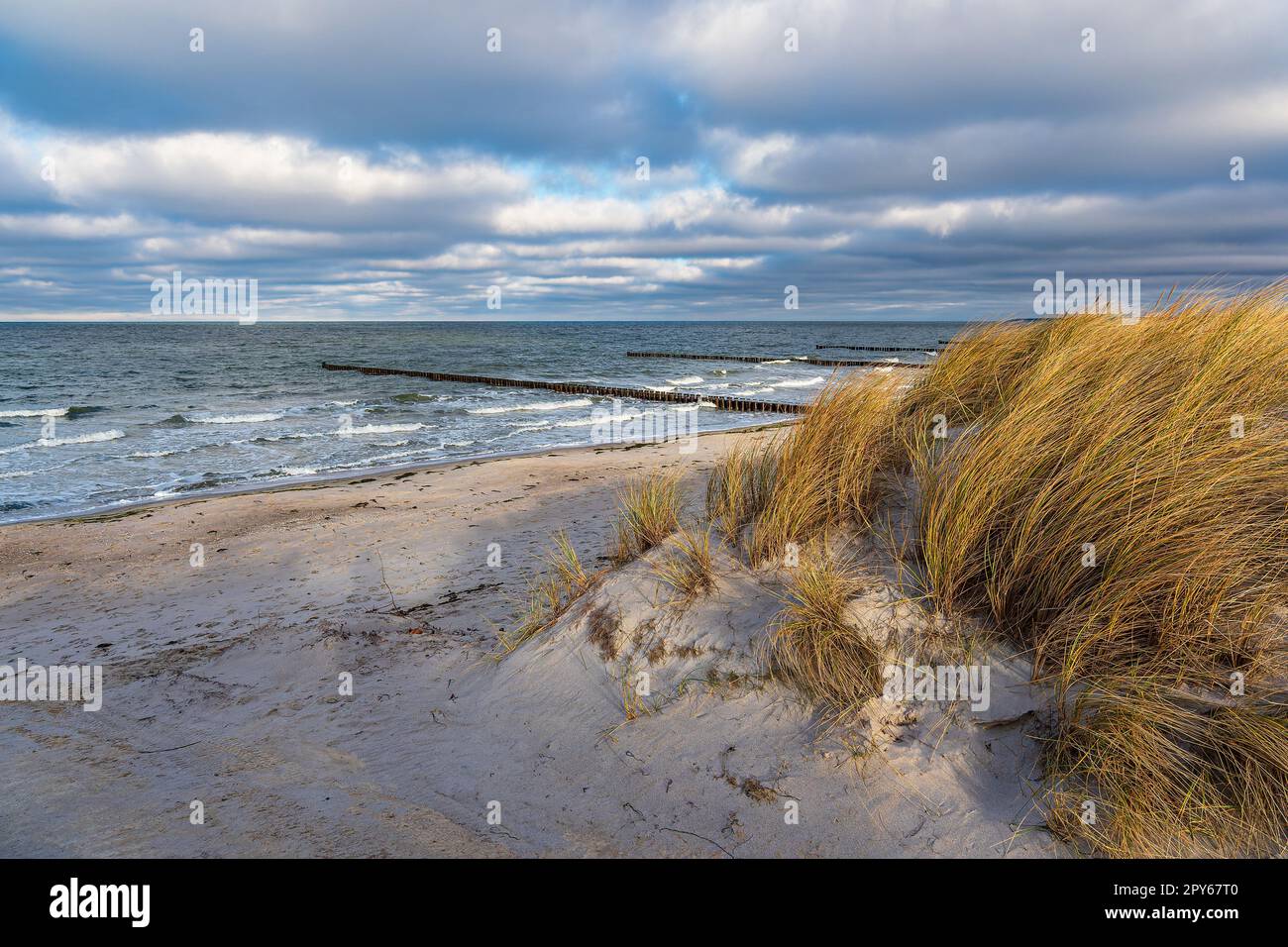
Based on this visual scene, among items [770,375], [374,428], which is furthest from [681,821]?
[770,375]

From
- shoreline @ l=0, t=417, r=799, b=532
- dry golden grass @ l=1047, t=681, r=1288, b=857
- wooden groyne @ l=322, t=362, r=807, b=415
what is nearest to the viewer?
dry golden grass @ l=1047, t=681, r=1288, b=857

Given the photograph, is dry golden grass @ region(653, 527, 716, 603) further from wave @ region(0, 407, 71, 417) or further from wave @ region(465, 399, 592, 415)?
wave @ region(0, 407, 71, 417)

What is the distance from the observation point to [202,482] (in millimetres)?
14344

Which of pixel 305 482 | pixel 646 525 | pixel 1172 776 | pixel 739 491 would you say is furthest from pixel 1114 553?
pixel 305 482

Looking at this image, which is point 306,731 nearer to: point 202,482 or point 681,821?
point 681,821

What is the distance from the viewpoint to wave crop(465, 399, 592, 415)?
25.6 metres

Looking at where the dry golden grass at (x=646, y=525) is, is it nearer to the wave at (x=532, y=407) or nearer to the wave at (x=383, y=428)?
the wave at (x=383, y=428)

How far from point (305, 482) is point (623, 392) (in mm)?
17438

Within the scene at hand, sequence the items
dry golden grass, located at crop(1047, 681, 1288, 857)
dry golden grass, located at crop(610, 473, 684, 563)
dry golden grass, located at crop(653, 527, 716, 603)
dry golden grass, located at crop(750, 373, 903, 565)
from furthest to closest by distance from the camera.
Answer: dry golden grass, located at crop(610, 473, 684, 563)
dry golden grass, located at crop(750, 373, 903, 565)
dry golden grass, located at crop(653, 527, 716, 603)
dry golden grass, located at crop(1047, 681, 1288, 857)

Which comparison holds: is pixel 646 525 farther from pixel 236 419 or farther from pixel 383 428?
pixel 236 419

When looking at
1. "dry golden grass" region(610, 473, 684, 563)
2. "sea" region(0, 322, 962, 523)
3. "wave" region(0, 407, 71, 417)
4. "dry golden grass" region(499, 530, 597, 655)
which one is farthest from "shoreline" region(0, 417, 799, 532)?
"wave" region(0, 407, 71, 417)

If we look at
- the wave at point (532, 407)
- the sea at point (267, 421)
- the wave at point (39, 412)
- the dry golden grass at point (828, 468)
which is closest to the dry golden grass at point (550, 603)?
the dry golden grass at point (828, 468)

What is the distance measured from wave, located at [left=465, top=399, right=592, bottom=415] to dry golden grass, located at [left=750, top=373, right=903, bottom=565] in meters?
21.0

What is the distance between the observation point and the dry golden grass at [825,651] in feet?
11.6
